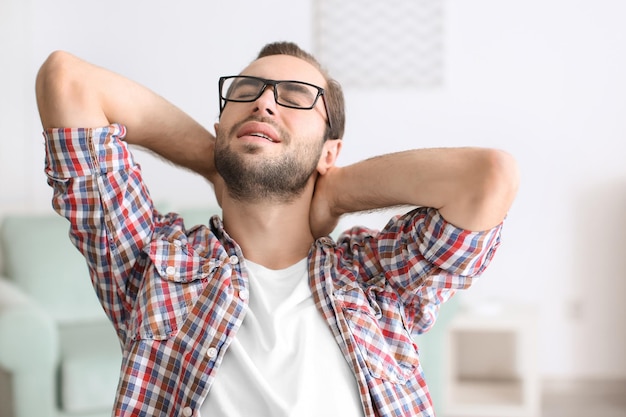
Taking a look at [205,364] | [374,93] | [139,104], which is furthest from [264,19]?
[205,364]

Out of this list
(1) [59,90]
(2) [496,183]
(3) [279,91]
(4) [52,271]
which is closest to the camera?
(2) [496,183]

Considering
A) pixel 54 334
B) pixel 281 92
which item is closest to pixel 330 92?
pixel 281 92

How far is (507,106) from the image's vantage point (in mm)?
4062

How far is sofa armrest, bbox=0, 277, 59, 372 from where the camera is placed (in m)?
2.76

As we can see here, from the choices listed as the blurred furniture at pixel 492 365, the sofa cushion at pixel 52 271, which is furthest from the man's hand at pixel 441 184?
the blurred furniture at pixel 492 365

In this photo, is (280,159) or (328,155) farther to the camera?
(328,155)

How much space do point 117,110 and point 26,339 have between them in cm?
166

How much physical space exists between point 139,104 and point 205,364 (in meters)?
0.49

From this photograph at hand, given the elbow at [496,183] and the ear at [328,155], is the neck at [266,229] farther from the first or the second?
the elbow at [496,183]

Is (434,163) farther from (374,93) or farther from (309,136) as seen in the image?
(374,93)

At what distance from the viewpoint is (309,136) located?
1.44 meters

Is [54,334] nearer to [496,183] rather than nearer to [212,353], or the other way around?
[212,353]

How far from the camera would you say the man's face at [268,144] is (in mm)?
1369

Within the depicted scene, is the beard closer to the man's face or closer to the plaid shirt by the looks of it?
the man's face
